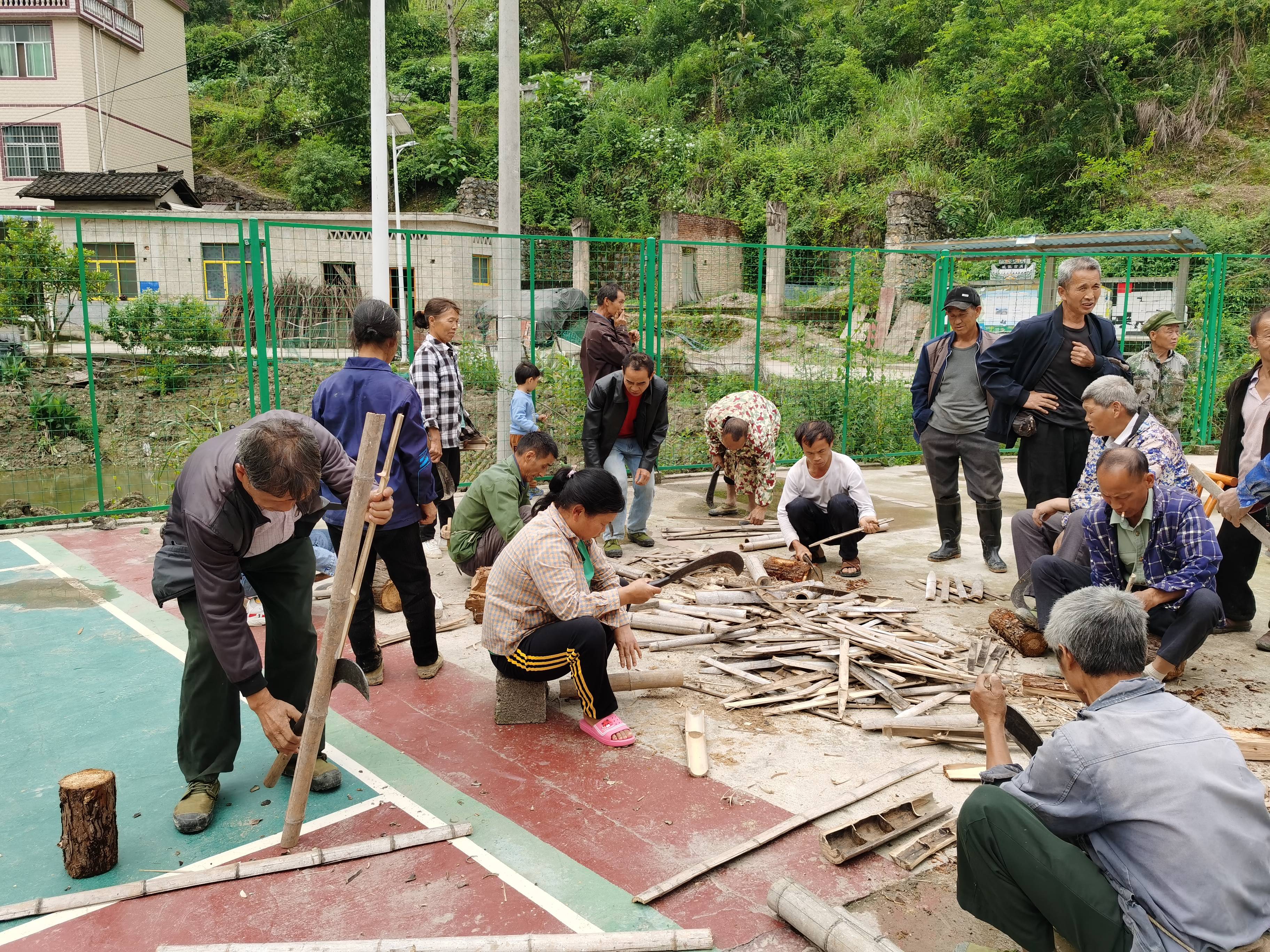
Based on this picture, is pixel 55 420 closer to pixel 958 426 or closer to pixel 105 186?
pixel 958 426

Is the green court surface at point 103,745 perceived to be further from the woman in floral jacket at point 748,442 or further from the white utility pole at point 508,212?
the woman in floral jacket at point 748,442

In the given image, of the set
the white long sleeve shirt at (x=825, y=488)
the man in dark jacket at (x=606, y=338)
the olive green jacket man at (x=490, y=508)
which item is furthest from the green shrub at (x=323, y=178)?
the white long sleeve shirt at (x=825, y=488)

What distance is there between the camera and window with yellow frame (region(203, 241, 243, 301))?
11086 mm

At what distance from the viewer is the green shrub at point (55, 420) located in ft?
33.8

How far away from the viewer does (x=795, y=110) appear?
108 ft

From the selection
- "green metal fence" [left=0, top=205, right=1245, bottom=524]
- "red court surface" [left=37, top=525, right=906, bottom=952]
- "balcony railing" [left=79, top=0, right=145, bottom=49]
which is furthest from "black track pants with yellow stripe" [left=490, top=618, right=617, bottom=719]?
"balcony railing" [left=79, top=0, right=145, bottom=49]

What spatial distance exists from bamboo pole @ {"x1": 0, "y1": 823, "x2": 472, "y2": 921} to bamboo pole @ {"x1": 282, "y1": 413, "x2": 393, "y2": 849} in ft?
0.47

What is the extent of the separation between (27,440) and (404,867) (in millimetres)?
10501

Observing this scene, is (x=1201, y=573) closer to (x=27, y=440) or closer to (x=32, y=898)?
(x=32, y=898)

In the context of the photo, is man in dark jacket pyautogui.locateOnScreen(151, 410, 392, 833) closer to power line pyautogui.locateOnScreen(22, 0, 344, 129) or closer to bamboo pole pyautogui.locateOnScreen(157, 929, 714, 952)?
bamboo pole pyautogui.locateOnScreen(157, 929, 714, 952)

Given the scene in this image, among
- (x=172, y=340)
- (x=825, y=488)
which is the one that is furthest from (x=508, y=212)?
(x=172, y=340)

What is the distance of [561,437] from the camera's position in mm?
9766

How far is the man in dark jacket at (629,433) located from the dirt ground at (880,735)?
5.10ft

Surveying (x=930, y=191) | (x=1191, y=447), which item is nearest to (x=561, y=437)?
(x=1191, y=447)
